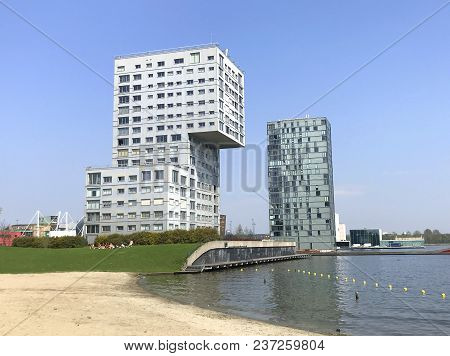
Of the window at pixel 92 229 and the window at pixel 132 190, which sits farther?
the window at pixel 92 229

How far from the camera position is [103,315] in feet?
88.3

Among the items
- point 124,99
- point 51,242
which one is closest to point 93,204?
point 124,99

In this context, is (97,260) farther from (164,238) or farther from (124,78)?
(124,78)

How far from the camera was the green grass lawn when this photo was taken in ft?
212

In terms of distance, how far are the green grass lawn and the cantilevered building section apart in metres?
42.0

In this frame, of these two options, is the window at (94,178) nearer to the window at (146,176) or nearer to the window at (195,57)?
the window at (146,176)

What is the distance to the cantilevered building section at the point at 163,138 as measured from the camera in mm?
121756

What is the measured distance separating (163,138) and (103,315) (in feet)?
361

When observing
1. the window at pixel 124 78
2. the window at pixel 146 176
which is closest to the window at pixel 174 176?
the window at pixel 146 176

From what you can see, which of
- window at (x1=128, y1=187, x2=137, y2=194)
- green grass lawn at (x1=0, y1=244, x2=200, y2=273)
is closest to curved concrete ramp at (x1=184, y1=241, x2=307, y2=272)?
green grass lawn at (x1=0, y1=244, x2=200, y2=273)

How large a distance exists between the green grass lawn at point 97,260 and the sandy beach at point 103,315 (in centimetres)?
2219

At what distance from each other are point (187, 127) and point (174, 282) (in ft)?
276

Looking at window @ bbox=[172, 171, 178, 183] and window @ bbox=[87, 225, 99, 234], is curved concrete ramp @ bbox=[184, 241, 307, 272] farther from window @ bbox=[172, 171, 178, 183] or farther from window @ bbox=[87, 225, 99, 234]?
window @ bbox=[87, 225, 99, 234]

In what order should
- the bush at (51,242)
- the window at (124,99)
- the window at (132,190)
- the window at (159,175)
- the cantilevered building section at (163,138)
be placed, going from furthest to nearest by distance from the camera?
1. the window at (124,99)
2. the window at (132,190)
3. the cantilevered building section at (163,138)
4. the window at (159,175)
5. the bush at (51,242)
